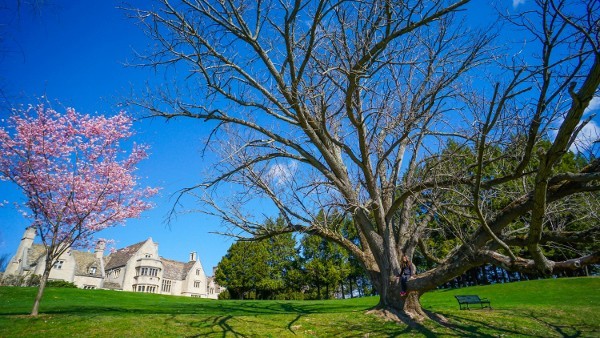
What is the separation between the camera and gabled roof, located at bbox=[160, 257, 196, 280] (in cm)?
5669

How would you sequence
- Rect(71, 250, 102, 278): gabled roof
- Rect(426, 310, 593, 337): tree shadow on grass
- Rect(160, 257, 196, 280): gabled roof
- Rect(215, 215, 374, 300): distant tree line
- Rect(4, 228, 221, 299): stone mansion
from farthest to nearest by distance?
Rect(160, 257, 196, 280): gabled roof → Rect(71, 250, 102, 278): gabled roof → Rect(4, 228, 221, 299): stone mansion → Rect(215, 215, 374, 300): distant tree line → Rect(426, 310, 593, 337): tree shadow on grass

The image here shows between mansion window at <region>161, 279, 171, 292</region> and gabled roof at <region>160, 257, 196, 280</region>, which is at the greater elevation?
gabled roof at <region>160, 257, 196, 280</region>

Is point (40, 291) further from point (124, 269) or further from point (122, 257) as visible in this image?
point (122, 257)

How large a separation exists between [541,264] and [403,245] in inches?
181

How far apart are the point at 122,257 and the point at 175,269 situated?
9.03 meters

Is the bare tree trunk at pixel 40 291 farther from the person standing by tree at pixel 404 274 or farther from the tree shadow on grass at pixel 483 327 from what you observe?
the tree shadow on grass at pixel 483 327

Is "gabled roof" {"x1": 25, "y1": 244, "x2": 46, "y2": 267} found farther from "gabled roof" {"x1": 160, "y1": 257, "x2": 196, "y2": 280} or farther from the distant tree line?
the distant tree line

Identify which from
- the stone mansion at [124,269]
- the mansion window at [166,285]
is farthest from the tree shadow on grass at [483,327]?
the mansion window at [166,285]

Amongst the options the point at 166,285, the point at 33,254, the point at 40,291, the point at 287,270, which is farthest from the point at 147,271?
the point at 40,291

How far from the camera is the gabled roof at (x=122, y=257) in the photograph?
2080 inches

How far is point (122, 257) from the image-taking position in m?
54.1

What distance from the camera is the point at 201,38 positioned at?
27.5 feet

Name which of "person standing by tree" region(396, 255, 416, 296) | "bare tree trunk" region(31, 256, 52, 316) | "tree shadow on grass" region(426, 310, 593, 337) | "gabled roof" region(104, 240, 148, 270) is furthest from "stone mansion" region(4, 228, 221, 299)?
"tree shadow on grass" region(426, 310, 593, 337)

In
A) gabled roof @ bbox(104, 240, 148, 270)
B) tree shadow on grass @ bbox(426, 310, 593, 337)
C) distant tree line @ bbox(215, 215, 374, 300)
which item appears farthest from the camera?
gabled roof @ bbox(104, 240, 148, 270)
